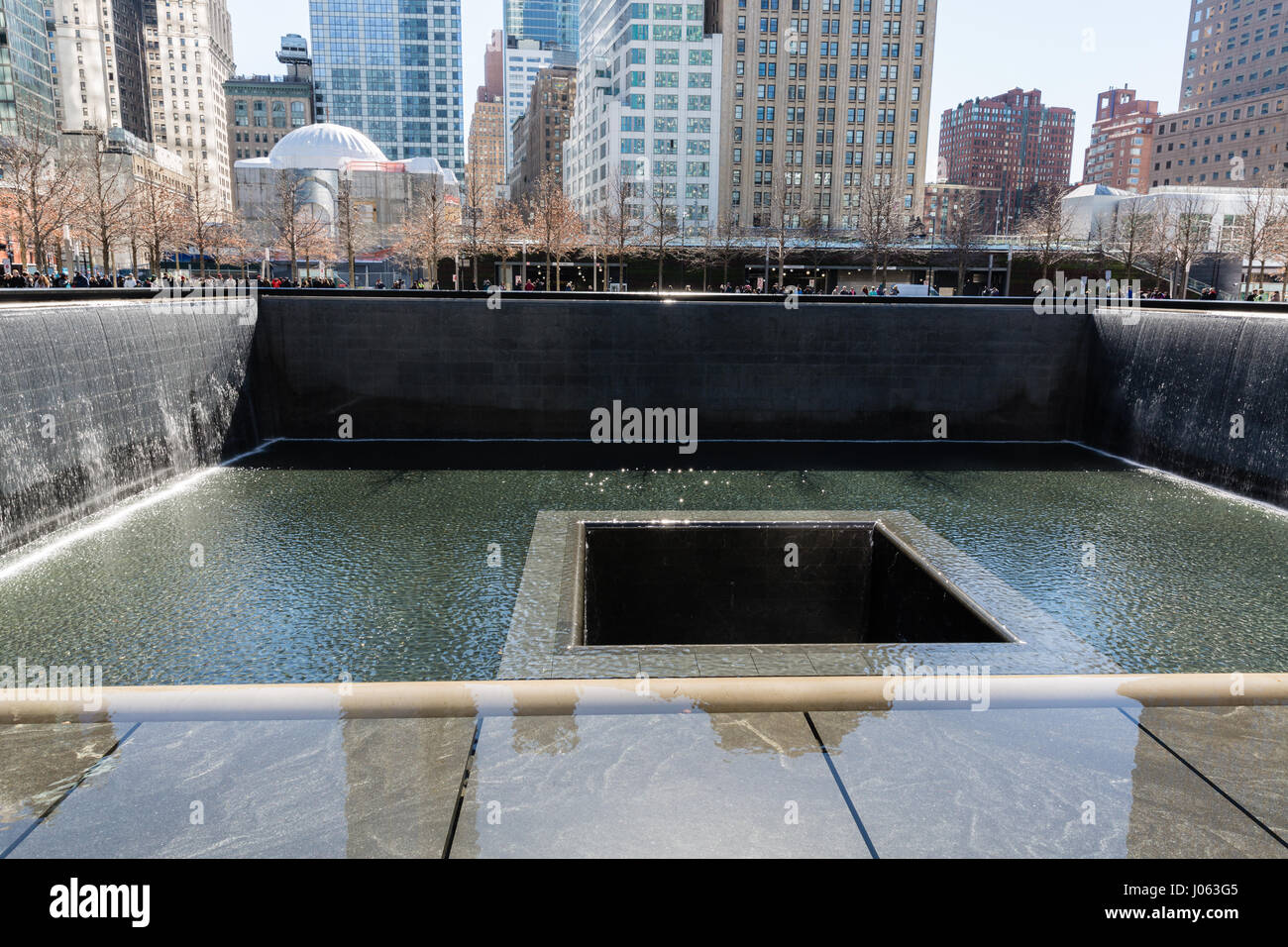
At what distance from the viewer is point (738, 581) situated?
11617mm

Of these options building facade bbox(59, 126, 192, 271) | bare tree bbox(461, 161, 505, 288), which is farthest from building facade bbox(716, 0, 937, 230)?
building facade bbox(59, 126, 192, 271)

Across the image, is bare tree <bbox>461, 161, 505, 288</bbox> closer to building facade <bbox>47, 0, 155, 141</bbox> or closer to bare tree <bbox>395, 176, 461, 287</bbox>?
bare tree <bbox>395, 176, 461, 287</bbox>

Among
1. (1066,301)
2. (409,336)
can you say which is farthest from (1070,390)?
(409,336)

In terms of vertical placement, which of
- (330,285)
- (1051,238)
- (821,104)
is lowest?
(330,285)

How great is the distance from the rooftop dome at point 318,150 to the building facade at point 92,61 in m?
57.0

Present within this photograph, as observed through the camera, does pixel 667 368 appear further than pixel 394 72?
No

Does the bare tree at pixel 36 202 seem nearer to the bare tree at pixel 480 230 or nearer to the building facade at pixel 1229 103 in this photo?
the bare tree at pixel 480 230

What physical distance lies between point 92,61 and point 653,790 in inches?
6583

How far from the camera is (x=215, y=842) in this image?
3.62m

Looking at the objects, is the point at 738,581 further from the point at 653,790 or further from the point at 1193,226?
the point at 1193,226

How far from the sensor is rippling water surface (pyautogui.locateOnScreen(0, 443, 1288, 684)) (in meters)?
8.51

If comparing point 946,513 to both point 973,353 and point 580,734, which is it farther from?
point 580,734

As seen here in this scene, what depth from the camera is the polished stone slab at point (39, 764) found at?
381 centimetres

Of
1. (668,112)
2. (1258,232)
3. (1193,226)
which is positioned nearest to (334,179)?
(668,112)
